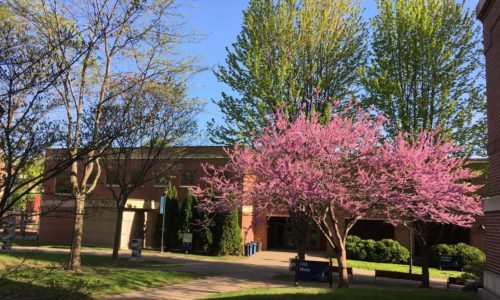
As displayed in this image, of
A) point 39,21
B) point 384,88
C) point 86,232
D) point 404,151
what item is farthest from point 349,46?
point 86,232

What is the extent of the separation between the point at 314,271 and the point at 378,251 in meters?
16.3

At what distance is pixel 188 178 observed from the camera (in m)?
34.8

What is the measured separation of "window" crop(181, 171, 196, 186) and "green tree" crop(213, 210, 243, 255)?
4.49m

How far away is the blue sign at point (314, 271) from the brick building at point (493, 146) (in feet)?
15.3

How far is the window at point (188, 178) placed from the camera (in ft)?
114

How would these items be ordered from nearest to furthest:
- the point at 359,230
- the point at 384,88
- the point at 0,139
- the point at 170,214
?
the point at 0,139 → the point at 384,88 → the point at 170,214 → the point at 359,230

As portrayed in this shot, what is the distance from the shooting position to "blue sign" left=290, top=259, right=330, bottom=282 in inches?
592

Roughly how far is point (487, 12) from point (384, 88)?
5835mm

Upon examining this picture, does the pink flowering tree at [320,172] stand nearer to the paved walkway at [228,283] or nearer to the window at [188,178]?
the paved walkway at [228,283]

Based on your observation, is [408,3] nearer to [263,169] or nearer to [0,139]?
[263,169]

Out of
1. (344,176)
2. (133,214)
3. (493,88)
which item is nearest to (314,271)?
(344,176)

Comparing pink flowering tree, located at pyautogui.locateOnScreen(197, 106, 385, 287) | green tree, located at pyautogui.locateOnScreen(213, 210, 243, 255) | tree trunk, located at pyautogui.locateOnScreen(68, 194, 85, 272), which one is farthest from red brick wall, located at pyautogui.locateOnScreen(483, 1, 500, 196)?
green tree, located at pyautogui.locateOnScreen(213, 210, 243, 255)

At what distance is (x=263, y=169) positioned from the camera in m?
13.7

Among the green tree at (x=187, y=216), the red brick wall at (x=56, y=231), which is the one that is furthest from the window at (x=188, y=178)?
the red brick wall at (x=56, y=231)
